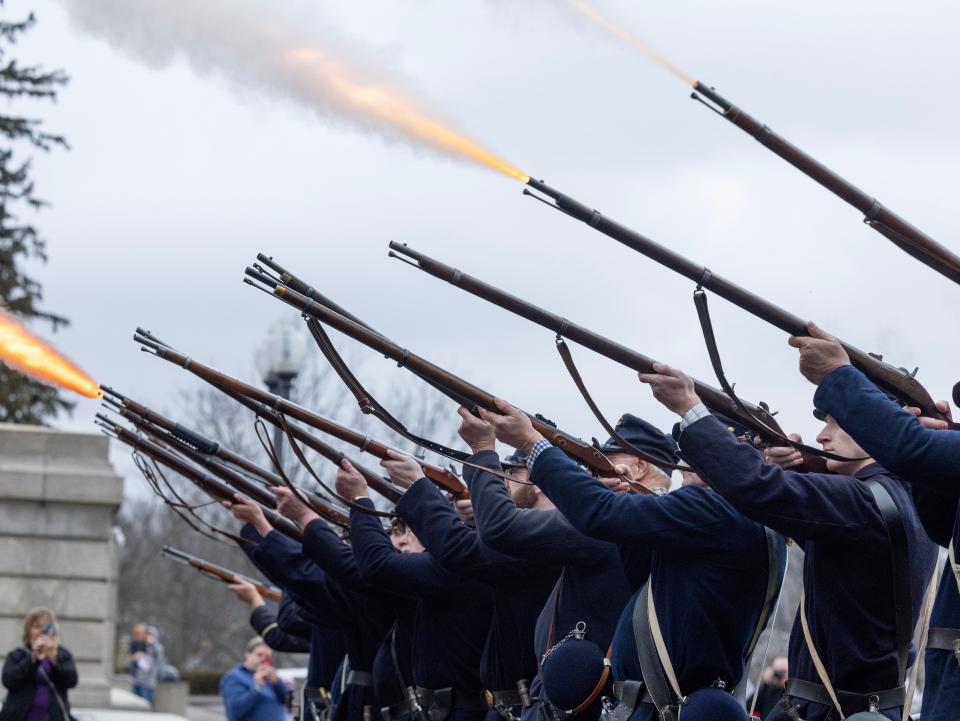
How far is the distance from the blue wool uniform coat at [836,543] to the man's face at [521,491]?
80.6 inches

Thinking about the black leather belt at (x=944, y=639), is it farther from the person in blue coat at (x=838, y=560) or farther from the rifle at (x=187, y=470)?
the rifle at (x=187, y=470)

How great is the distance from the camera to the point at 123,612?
64938mm

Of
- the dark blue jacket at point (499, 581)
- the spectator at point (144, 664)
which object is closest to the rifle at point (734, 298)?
the dark blue jacket at point (499, 581)

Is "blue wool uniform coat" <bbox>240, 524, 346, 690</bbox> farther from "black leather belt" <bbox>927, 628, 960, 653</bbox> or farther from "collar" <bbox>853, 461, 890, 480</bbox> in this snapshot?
"black leather belt" <bbox>927, 628, 960, 653</bbox>

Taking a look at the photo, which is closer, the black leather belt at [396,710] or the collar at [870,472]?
the collar at [870,472]

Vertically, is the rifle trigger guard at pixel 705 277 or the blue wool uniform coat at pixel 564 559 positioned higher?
the rifle trigger guard at pixel 705 277

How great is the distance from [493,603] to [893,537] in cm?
343

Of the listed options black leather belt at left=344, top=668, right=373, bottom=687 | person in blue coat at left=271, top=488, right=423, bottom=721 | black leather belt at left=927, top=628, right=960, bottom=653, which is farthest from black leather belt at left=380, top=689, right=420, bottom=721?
black leather belt at left=927, top=628, right=960, bottom=653

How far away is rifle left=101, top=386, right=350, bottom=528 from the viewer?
10.5 m

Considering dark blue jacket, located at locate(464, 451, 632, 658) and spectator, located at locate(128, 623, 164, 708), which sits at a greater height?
dark blue jacket, located at locate(464, 451, 632, 658)

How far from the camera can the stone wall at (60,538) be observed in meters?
19.5

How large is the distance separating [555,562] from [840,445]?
184 centimetres

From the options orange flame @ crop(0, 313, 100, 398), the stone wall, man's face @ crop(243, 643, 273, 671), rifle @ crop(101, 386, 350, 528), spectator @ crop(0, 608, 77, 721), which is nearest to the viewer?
rifle @ crop(101, 386, 350, 528)

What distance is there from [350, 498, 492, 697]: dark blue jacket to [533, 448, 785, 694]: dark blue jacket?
254 centimetres
